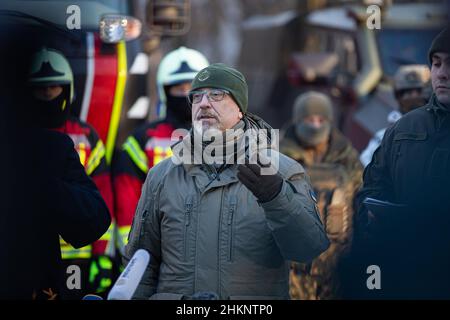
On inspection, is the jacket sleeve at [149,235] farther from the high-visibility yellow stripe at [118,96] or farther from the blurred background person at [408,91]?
the blurred background person at [408,91]

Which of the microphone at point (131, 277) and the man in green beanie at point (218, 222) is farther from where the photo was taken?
the man in green beanie at point (218, 222)

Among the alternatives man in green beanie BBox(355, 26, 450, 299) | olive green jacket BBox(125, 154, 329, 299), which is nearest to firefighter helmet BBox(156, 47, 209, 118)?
man in green beanie BBox(355, 26, 450, 299)

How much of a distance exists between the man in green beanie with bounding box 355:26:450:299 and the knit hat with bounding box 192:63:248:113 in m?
0.71

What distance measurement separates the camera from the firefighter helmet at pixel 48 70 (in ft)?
19.7

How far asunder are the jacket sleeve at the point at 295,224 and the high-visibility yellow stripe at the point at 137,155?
266 cm

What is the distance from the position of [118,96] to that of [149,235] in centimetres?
393

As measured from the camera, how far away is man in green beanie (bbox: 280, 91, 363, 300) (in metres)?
8.02

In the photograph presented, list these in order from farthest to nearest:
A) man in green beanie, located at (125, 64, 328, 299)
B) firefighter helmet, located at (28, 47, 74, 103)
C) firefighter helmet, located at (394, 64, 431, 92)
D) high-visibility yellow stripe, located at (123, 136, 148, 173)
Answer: firefighter helmet, located at (394, 64, 431, 92)
high-visibility yellow stripe, located at (123, 136, 148, 173)
firefighter helmet, located at (28, 47, 74, 103)
man in green beanie, located at (125, 64, 328, 299)

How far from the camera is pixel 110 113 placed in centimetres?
914

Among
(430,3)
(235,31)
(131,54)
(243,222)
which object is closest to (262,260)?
(243,222)

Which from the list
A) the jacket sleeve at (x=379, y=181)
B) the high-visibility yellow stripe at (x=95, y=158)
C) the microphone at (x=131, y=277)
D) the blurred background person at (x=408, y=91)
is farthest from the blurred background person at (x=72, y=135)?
the blurred background person at (x=408, y=91)

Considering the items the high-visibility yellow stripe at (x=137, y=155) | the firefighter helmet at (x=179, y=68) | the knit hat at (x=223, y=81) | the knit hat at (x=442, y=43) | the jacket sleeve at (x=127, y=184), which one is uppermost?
the knit hat at (x=442, y=43)

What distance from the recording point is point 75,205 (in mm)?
5754

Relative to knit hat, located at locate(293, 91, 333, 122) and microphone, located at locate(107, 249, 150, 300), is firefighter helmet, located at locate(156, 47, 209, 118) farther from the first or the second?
microphone, located at locate(107, 249, 150, 300)
